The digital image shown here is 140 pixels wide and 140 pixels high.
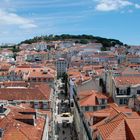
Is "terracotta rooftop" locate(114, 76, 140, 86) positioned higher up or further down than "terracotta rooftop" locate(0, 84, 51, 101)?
higher up

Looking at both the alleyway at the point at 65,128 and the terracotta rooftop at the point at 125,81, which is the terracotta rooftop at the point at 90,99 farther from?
the alleyway at the point at 65,128

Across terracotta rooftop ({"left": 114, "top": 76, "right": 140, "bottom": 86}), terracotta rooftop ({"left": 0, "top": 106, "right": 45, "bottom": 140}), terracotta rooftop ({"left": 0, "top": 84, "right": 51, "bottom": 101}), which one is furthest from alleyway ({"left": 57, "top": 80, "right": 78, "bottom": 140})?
terracotta rooftop ({"left": 0, "top": 106, "right": 45, "bottom": 140})

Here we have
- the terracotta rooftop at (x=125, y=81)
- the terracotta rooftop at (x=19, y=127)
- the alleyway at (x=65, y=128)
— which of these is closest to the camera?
the terracotta rooftop at (x=19, y=127)

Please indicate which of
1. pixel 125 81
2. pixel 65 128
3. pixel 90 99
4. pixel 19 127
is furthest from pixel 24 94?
pixel 19 127

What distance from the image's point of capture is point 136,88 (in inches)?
3063

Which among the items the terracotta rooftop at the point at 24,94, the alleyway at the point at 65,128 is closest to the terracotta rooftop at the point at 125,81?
the terracotta rooftop at the point at 24,94

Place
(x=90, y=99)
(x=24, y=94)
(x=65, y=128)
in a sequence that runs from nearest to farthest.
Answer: (x=90, y=99) → (x=24, y=94) → (x=65, y=128)

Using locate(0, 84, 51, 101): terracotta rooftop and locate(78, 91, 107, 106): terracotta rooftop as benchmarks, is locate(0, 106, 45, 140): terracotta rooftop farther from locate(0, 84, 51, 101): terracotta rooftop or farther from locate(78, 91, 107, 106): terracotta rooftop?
locate(0, 84, 51, 101): terracotta rooftop

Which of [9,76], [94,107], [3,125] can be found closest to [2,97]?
[94,107]

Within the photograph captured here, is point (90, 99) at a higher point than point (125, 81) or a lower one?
lower

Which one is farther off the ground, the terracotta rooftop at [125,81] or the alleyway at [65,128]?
the terracotta rooftop at [125,81]

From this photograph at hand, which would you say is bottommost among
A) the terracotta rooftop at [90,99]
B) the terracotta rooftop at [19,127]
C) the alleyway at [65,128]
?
the alleyway at [65,128]

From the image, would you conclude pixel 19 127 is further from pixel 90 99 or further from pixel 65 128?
pixel 65 128

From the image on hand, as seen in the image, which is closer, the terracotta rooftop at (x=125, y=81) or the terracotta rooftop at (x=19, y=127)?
the terracotta rooftop at (x=19, y=127)
